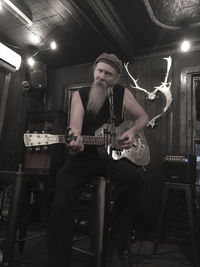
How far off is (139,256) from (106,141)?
135 centimetres

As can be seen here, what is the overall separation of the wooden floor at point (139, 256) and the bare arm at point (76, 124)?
0.85m

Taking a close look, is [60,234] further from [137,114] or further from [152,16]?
[152,16]

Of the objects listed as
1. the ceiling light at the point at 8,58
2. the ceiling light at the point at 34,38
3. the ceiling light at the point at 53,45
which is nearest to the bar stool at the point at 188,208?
the ceiling light at the point at 8,58

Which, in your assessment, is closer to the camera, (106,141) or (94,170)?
(106,141)

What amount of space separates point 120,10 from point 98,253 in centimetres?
245

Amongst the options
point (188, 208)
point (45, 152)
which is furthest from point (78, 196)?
point (45, 152)

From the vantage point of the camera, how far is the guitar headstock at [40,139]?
61.2 inches

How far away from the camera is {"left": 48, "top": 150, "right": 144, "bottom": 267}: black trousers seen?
136 centimetres

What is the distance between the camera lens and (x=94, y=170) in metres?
1.65

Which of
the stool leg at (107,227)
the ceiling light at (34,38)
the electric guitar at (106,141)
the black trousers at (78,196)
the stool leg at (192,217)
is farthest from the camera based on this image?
the ceiling light at (34,38)

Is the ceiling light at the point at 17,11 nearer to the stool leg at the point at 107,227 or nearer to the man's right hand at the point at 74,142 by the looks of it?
the man's right hand at the point at 74,142

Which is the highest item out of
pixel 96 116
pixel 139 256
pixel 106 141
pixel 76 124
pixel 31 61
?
pixel 31 61

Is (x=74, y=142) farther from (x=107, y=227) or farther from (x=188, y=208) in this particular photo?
(x=188, y=208)

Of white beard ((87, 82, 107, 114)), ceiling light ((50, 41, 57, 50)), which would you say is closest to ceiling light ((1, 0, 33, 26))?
ceiling light ((50, 41, 57, 50))
